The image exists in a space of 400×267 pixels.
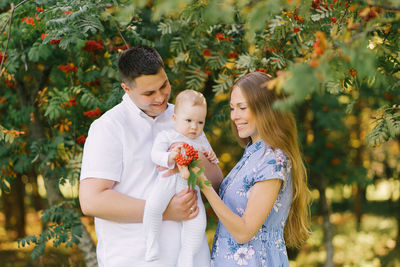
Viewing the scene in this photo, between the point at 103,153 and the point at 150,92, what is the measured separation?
1.66ft

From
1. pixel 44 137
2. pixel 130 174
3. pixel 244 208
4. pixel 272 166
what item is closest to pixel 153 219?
pixel 130 174

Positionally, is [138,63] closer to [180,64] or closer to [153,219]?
[153,219]

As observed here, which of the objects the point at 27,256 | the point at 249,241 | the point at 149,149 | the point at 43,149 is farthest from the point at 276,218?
the point at 27,256

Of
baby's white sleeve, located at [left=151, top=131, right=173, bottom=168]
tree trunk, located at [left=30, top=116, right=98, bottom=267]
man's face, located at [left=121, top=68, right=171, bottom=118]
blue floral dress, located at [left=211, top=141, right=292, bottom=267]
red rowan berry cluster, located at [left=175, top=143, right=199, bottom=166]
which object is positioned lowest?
tree trunk, located at [left=30, top=116, right=98, bottom=267]

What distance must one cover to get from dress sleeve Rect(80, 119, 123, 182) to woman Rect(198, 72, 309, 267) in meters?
0.61

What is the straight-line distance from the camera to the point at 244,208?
2676mm

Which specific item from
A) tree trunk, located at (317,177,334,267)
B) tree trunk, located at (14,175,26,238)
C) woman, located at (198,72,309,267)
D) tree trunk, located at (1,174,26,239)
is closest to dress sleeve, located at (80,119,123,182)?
woman, located at (198,72,309,267)

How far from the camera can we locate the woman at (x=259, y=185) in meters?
2.55

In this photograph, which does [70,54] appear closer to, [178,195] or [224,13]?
[178,195]

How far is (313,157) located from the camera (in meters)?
6.80

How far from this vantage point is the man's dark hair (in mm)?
2676

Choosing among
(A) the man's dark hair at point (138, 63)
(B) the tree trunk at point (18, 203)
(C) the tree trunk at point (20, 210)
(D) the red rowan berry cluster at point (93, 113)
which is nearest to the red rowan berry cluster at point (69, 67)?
(D) the red rowan berry cluster at point (93, 113)

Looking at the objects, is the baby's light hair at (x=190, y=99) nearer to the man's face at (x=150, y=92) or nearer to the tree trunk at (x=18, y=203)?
the man's face at (x=150, y=92)

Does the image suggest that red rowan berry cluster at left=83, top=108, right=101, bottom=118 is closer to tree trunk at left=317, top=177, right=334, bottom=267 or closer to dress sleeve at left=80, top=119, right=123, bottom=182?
dress sleeve at left=80, top=119, right=123, bottom=182
